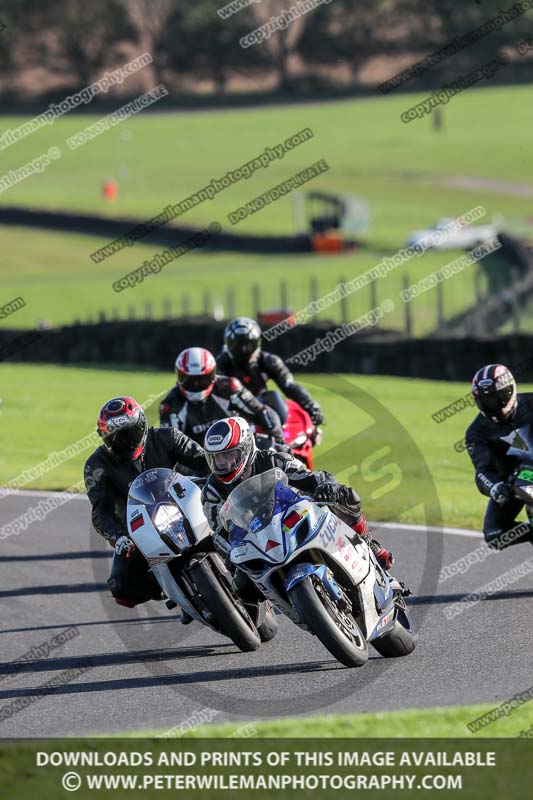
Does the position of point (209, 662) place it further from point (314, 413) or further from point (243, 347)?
point (243, 347)

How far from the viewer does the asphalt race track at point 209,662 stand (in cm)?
770

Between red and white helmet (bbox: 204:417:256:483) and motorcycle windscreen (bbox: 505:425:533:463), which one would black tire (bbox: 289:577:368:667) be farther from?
motorcycle windscreen (bbox: 505:425:533:463)

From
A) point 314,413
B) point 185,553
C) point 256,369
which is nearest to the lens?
point 185,553

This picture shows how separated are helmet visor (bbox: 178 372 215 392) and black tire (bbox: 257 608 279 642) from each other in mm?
2808

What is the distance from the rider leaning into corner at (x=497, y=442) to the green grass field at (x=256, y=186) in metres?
27.2

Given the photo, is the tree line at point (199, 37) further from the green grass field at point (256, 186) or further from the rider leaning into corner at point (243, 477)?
the rider leaning into corner at point (243, 477)

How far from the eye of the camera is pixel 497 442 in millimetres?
10297

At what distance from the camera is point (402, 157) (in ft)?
286

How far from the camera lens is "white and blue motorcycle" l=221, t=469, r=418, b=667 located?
7.48 metres

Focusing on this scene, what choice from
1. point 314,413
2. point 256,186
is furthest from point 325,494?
point 256,186

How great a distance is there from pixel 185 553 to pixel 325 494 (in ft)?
3.12

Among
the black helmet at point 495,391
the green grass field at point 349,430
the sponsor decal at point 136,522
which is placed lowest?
the green grass field at point 349,430
